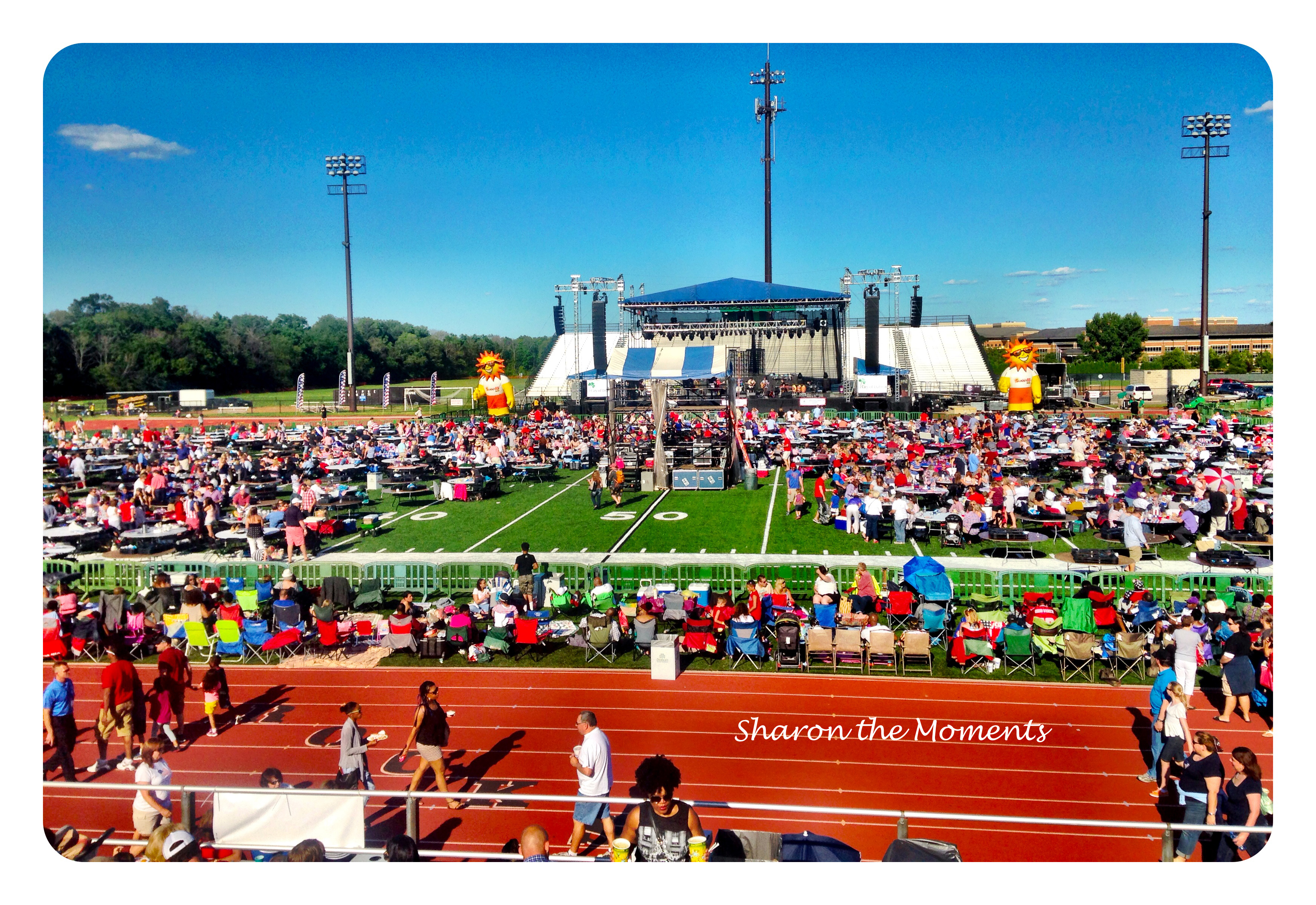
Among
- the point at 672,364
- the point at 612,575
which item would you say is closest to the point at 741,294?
the point at 672,364

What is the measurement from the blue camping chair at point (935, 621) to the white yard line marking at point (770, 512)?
375 cm

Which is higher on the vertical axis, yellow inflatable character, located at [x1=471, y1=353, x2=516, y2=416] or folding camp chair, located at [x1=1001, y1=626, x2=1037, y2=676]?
yellow inflatable character, located at [x1=471, y1=353, x2=516, y2=416]

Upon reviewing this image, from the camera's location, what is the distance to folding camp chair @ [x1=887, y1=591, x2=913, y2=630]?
9820 mm

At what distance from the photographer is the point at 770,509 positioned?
17828 millimetres

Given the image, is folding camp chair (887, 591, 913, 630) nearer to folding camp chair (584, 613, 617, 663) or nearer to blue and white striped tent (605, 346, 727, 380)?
folding camp chair (584, 613, 617, 663)

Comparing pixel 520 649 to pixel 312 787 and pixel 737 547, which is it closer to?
pixel 312 787

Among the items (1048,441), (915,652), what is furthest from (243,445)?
(1048,441)

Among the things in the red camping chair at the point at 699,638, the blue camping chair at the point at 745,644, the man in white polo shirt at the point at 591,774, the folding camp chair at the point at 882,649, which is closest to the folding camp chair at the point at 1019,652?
the folding camp chair at the point at 882,649

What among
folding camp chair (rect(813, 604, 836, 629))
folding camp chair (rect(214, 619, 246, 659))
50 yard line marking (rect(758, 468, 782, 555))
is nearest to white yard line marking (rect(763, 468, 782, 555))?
50 yard line marking (rect(758, 468, 782, 555))

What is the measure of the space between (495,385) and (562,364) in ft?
107

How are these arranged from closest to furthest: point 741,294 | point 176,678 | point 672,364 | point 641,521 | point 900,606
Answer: point 176,678 < point 900,606 < point 641,521 < point 672,364 < point 741,294

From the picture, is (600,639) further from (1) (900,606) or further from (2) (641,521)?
(2) (641,521)

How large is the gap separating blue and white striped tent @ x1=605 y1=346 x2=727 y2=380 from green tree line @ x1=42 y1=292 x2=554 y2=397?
14.2ft

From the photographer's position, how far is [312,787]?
268 inches
